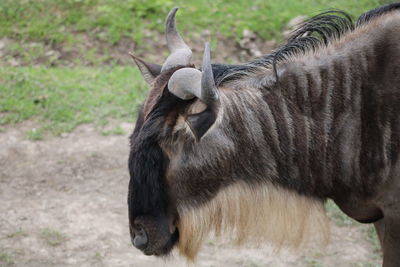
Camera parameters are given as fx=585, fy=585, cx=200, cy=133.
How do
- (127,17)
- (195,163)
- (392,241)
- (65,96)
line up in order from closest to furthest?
(195,163)
(392,241)
(65,96)
(127,17)

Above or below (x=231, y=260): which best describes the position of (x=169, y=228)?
above

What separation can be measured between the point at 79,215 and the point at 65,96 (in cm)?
253

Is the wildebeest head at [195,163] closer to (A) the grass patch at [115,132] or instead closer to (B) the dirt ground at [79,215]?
(B) the dirt ground at [79,215]

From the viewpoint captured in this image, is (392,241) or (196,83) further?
(392,241)

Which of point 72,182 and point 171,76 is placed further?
point 72,182

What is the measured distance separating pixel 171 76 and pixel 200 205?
81cm

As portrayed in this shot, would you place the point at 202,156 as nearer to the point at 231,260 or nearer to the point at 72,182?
the point at 231,260

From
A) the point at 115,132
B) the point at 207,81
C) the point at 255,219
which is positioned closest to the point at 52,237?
the point at 115,132

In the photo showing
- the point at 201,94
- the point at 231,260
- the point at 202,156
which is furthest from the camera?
the point at 231,260

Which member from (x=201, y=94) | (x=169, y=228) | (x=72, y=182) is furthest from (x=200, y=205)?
(x=72, y=182)

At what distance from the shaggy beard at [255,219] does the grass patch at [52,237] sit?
1.94 metres

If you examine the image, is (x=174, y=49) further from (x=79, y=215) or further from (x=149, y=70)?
(x=79, y=215)

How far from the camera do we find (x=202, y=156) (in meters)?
3.48

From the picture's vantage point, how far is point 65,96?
7.88 meters
